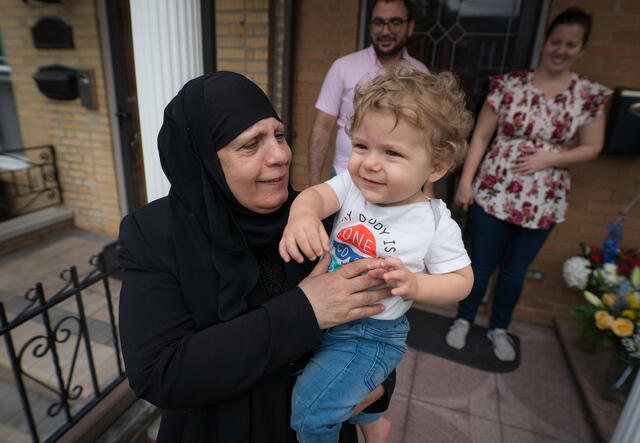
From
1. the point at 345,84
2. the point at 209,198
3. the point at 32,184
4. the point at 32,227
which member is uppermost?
the point at 345,84

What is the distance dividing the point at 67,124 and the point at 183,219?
14.8ft

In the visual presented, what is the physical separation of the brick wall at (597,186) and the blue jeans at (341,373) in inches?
98.6

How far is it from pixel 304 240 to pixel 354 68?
6.40 ft

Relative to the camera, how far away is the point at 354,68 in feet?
8.41

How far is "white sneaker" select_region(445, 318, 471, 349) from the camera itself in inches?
117

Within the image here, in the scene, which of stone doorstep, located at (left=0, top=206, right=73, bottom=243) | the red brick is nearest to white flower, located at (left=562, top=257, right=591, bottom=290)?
the red brick

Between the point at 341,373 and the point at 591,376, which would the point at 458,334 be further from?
the point at 341,373

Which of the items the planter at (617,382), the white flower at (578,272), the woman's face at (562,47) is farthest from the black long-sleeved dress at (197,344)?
the white flower at (578,272)

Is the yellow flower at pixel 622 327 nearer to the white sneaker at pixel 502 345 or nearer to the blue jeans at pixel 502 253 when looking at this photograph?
the blue jeans at pixel 502 253

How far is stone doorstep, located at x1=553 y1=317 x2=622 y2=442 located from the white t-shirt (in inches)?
78.9

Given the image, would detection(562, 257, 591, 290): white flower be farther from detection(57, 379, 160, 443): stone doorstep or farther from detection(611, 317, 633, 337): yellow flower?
detection(57, 379, 160, 443): stone doorstep

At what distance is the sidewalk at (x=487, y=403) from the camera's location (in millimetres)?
2295

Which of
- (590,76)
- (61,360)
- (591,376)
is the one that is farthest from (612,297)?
(61,360)

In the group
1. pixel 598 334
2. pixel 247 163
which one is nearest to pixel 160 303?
pixel 247 163
